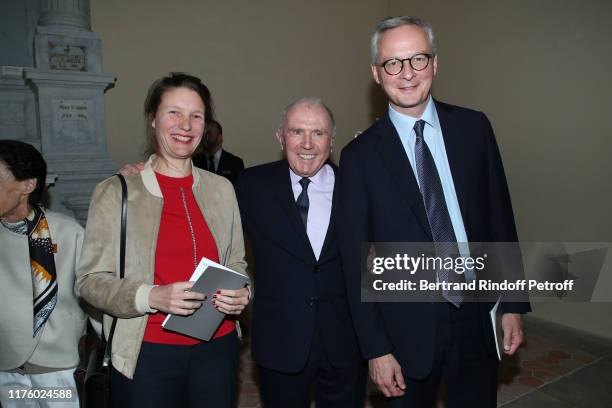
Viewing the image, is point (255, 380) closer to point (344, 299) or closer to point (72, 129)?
point (344, 299)

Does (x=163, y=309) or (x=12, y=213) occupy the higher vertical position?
(x=12, y=213)

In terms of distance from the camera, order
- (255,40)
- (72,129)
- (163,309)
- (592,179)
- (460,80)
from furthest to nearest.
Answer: (255,40) → (460,80) → (72,129) → (592,179) → (163,309)

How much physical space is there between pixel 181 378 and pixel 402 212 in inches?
Answer: 40.6

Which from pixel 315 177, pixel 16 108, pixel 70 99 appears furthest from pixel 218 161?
pixel 315 177

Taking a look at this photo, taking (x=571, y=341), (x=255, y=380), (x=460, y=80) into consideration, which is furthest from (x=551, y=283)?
(x=255, y=380)

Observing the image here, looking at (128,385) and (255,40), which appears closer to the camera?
(128,385)

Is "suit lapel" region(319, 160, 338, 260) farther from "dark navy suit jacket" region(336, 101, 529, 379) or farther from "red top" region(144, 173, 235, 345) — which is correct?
"red top" region(144, 173, 235, 345)

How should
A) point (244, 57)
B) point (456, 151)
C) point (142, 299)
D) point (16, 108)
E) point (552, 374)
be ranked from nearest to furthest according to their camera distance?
point (142, 299), point (456, 151), point (552, 374), point (16, 108), point (244, 57)

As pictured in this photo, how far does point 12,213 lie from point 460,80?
4786 mm

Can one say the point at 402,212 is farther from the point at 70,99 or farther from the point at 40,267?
the point at 70,99

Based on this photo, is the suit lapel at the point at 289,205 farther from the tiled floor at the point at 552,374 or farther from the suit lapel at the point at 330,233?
the tiled floor at the point at 552,374

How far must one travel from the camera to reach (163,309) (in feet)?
4.98

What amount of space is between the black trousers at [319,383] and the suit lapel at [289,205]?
38 cm

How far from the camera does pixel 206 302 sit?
165cm
